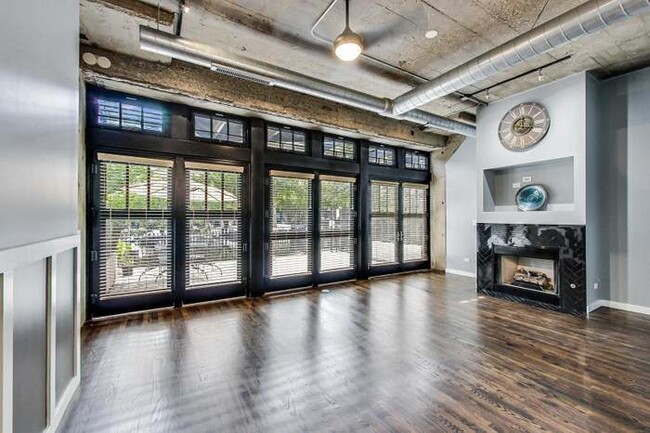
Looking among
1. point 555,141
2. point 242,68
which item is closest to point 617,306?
point 555,141

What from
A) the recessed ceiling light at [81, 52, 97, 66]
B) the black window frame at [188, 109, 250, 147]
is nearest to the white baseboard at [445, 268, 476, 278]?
the black window frame at [188, 109, 250, 147]

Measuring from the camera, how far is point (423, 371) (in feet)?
9.02

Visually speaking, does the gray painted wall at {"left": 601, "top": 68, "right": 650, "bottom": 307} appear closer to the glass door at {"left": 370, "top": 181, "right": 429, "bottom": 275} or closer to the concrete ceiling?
the concrete ceiling

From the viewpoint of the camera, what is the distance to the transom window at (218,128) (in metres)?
4.82

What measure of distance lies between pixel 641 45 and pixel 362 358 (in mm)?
5130

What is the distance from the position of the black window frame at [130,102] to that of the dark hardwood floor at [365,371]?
267 cm

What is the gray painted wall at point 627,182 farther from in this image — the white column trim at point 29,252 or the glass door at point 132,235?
the glass door at point 132,235

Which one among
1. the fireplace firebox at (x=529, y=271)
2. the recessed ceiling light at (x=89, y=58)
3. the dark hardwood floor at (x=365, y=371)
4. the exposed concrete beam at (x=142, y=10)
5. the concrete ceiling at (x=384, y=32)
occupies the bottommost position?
the dark hardwood floor at (x=365, y=371)

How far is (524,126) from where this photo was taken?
4.93 m

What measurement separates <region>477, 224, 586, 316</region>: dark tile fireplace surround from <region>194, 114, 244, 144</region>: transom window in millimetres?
4745

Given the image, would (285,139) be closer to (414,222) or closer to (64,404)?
(414,222)

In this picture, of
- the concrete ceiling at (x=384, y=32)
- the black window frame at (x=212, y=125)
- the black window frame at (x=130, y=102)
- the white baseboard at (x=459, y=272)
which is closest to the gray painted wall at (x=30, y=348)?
the concrete ceiling at (x=384, y=32)

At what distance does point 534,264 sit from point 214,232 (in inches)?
216

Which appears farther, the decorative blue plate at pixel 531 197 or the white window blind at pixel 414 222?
the white window blind at pixel 414 222
